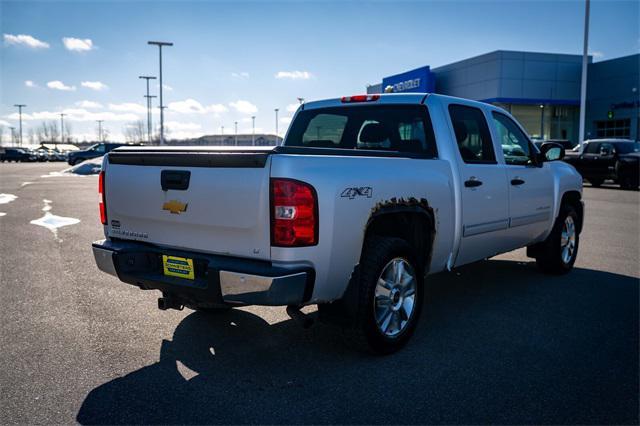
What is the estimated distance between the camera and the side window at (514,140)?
585 centimetres

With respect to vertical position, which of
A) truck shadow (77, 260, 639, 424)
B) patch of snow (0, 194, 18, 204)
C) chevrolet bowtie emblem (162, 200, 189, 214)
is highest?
chevrolet bowtie emblem (162, 200, 189, 214)

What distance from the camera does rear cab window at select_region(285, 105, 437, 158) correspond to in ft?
15.9

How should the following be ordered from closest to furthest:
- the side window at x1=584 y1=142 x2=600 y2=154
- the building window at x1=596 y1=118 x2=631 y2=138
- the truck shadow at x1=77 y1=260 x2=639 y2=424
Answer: the truck shadow at x1=77 y1=260 x2=639 y2=424 < the side window at x1=584 y1=142 x2=600 y2=154 < the building window at x1=596 y1=118 x2=631 y2=138

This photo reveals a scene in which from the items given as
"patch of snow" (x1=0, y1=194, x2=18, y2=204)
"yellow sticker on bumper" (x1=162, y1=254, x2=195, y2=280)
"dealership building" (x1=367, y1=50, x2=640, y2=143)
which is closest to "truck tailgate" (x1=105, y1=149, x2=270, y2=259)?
"yellow sticker on bumper" (x1=162, y1=254, x2=195, y2=280)

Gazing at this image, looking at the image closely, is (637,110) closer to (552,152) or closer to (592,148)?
(592,148)

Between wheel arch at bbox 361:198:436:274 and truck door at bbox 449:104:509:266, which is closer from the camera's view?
wheel arch at bbox 361:198:436:274

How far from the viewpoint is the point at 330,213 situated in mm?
3348

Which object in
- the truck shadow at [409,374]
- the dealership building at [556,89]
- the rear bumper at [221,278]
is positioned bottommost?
the truck shadow at [409,374]

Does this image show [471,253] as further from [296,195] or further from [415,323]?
[296,195]

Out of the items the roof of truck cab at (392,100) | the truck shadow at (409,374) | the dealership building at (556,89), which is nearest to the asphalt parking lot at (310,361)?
the truck shadow at (409,374)

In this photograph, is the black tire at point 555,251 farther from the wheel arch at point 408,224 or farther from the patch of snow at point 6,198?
the patch of snow at point 6,198

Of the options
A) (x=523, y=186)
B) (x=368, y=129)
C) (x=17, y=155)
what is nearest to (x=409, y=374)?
(x=368, y=129)

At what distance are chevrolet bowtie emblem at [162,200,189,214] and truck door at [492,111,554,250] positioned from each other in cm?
334

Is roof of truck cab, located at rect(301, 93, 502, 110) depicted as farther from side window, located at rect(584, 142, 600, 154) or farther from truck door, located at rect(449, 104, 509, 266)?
side window, located at rect(584, 142, 600, 154)
